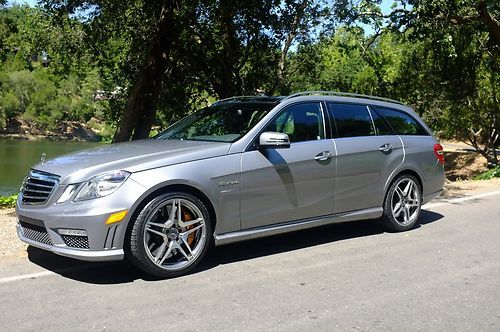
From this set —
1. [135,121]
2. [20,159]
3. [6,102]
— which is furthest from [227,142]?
[6,102]

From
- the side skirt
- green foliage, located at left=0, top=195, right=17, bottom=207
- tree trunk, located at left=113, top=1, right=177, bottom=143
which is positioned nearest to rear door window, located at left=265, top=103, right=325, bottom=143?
the side skirt

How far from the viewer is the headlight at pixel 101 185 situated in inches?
187

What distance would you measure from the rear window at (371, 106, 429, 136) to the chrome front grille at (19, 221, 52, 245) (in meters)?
4.26

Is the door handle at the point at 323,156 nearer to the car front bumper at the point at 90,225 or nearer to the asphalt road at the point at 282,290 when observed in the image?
the asphalt road at the point at 282,290

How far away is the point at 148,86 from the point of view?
40.4 feet

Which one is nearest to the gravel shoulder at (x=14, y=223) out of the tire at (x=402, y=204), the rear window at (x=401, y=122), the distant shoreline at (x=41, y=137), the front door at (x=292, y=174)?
the front door at (x=292, y=174)

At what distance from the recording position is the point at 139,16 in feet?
45.6

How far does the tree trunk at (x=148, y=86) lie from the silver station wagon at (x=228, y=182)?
18.9 feet

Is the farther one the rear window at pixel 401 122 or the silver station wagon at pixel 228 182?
the rear window at pixel 401 122

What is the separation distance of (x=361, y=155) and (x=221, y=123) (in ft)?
5.60

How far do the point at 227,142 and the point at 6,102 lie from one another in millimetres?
97889

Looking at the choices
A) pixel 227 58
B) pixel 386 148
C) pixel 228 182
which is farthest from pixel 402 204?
pixel 227 58

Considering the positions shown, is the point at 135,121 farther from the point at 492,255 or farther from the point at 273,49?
the point at 492,255

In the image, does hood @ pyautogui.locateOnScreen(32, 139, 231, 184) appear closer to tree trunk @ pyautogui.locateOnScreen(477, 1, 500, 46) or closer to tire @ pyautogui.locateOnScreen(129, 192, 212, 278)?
tire @ pyautogui.locateOnScreen(129, 192, 212, 278)
